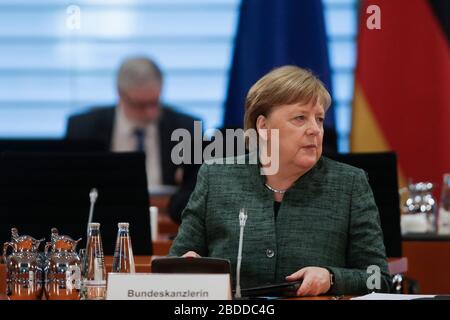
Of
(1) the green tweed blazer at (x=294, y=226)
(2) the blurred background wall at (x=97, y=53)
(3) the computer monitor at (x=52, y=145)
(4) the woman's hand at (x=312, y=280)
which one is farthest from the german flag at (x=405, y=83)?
(4) the woman's hand at (x=312, y=280)

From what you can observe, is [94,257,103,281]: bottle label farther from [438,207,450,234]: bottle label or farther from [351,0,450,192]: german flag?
[351,0,450,192]: german flag

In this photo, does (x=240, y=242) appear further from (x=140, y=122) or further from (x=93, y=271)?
(x=140, y=122)

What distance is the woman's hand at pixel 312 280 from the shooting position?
282cm

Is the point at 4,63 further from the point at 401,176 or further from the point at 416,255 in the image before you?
the point at 416,255

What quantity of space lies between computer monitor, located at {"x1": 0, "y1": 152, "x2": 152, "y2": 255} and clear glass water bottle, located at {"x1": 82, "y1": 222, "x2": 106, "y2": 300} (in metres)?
1.20

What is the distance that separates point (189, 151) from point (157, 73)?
1.79m

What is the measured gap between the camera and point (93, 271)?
8.93 feet

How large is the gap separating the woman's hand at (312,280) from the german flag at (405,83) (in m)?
3.22

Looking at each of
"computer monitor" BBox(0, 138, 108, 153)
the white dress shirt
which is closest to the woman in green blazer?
"computer monitor" BBox(0, 138, 108, 153)

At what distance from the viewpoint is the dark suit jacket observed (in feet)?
22.5

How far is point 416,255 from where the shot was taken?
187 inches

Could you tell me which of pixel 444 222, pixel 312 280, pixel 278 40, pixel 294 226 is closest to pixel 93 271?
pixel 312 280

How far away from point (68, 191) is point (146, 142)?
9.80ft

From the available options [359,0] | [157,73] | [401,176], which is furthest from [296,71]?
[359,0]
